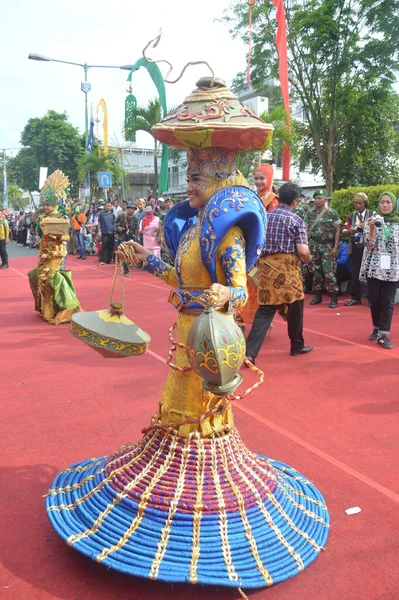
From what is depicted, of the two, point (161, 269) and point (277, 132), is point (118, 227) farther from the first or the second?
point (161, 269)

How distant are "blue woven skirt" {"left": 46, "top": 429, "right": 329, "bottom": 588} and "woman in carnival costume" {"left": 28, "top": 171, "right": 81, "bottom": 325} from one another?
17.5 feet

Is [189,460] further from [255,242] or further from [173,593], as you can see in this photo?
[255,242]

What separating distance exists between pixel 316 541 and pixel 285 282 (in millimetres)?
3337

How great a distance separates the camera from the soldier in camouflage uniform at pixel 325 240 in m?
8.93

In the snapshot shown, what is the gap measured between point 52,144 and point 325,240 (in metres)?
31.6

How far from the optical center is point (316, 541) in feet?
8.10

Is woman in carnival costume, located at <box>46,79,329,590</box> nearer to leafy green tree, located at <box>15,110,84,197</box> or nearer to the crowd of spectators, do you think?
the crowd of spectators

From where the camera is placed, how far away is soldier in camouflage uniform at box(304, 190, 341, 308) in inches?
352

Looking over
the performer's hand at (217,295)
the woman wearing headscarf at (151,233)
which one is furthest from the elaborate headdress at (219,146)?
the woman wearing headscarf at (151,233)

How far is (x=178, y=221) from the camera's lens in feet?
9.27

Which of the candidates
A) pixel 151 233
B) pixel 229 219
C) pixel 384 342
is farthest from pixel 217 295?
pixel 151 233

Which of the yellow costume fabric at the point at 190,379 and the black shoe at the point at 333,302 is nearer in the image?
the yellow costume fabric at the point at 190,379

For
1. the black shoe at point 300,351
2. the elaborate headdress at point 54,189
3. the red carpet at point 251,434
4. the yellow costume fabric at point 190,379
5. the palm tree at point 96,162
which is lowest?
the red carpet at point 251,434

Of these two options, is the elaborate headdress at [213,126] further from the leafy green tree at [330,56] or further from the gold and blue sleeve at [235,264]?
the leafy green tree at [330,56]
